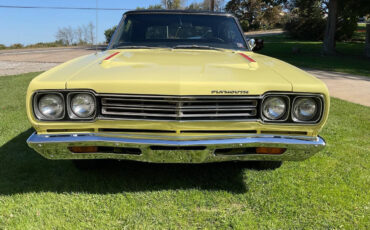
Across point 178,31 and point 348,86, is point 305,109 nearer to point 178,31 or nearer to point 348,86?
point 178,31

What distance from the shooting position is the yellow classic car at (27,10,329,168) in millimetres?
1980

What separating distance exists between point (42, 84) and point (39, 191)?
108 cm

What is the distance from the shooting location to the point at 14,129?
411cm

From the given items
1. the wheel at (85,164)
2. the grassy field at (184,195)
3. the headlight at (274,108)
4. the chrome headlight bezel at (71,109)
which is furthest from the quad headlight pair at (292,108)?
the wheel at (85,164)

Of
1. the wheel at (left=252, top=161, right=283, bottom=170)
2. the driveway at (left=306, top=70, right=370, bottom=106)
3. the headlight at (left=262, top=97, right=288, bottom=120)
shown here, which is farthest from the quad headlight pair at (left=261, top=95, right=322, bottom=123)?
the driveway at (left=306, top=70, right=370, bottom=106)

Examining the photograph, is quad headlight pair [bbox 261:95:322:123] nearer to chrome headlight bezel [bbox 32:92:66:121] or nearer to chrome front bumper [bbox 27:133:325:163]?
chrome front bumper [bbox 27:133:325:163]

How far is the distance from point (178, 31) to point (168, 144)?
1825mm

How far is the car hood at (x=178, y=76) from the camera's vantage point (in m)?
1.95

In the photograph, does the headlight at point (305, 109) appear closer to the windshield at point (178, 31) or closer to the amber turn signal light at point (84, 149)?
the windshield at point (178, 31)

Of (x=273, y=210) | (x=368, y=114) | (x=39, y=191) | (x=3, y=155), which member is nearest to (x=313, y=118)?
(x=273, y=210)

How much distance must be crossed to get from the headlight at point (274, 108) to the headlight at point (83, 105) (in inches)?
48.7

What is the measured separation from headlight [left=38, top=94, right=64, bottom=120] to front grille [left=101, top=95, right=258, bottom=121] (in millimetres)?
309

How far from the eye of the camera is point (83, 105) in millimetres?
2061

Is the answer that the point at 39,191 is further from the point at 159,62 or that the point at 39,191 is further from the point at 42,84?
the point at 159,62
